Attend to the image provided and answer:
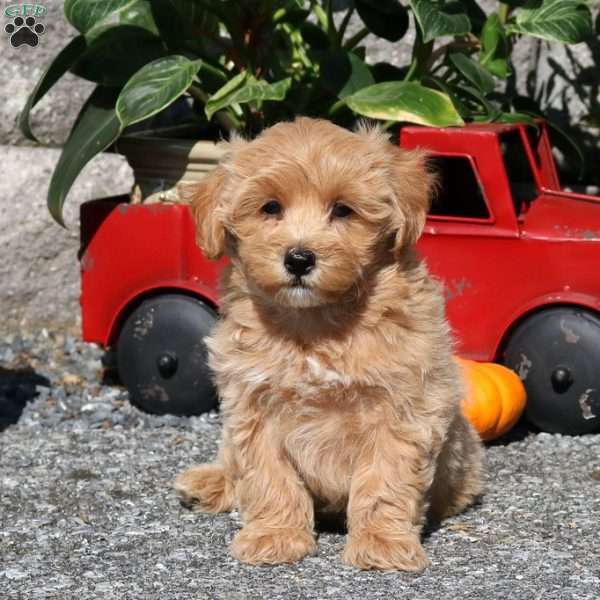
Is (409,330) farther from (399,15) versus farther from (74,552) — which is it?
(399,15)

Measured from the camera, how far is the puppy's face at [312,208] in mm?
3557

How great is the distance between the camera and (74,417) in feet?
17.6

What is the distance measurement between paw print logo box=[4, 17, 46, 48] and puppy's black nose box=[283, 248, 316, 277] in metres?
3.30

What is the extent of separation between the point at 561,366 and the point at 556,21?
157 cm

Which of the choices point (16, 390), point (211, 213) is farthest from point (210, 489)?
point (16, 390)

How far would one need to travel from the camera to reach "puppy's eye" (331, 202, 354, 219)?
11.9 feet

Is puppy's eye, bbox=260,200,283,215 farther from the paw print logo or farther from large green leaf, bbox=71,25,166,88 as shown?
the paw print logo

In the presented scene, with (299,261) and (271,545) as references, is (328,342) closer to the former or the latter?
(299,261)

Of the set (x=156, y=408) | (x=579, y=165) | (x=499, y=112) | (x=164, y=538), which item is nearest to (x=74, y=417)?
(x=156, y=408)

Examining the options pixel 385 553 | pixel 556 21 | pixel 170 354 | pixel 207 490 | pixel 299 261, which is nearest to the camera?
pixel 299 261

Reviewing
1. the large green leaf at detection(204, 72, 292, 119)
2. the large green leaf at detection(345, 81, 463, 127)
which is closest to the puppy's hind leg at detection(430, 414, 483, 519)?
the large green leaf at detection(345, 81, 463, 127)

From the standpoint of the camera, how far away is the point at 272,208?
3658 millimetres

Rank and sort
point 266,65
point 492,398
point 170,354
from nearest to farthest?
point 492,398 → point 170,354 → point 266,65

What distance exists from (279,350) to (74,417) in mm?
1869
